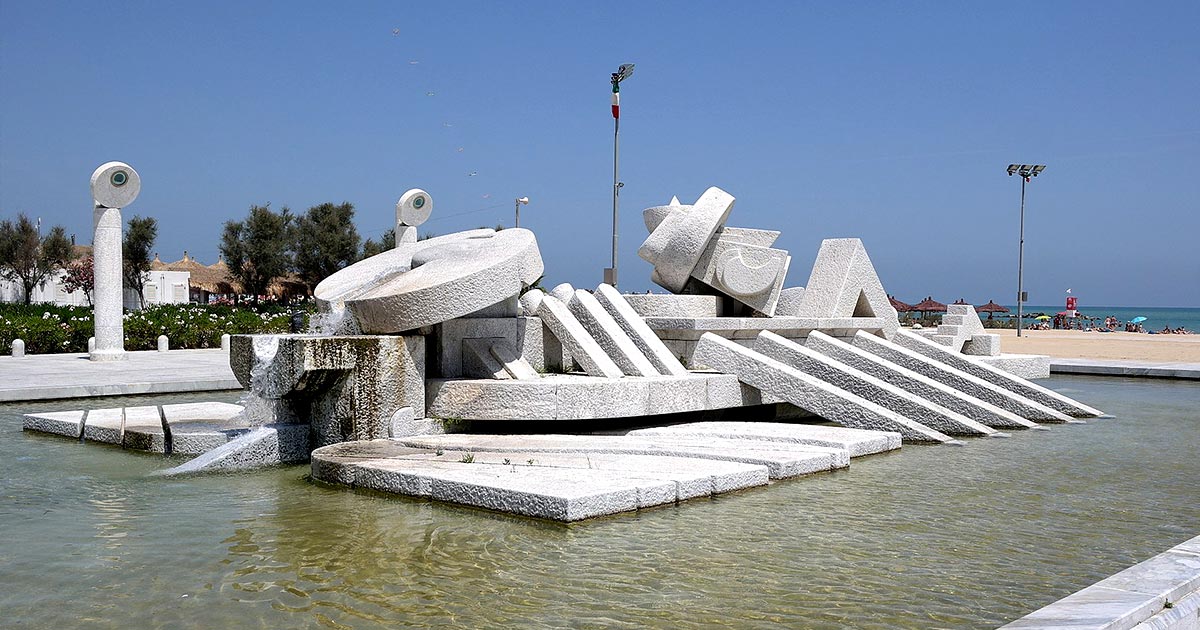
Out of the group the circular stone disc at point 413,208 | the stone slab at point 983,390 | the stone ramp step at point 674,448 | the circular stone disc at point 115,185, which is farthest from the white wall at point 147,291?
the stone ramp step at point 674,448

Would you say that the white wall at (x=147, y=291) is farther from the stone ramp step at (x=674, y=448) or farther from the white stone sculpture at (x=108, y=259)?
the stone ramp step at (x=674, y=448)

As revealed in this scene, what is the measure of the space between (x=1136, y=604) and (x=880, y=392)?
6302 millimetres

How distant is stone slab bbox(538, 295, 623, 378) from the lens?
353 inches

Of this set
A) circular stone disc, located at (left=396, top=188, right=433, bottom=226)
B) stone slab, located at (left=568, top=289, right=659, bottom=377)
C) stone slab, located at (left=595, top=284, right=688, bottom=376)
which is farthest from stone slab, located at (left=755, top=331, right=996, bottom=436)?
circular stone disc, located at (left=396, top=188, right=433, bottom=226)

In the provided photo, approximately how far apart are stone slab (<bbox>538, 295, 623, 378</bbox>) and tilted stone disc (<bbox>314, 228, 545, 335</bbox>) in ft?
2.59

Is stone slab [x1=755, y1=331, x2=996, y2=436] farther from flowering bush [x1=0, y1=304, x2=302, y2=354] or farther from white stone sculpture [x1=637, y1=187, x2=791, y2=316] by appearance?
flowering bush [x1=0, y1=304, x2=302, y2=354]

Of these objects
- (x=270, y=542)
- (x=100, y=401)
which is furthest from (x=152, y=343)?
(x=270, y=542)

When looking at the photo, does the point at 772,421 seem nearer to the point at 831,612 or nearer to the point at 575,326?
the point at 575,326

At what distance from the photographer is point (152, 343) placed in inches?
880

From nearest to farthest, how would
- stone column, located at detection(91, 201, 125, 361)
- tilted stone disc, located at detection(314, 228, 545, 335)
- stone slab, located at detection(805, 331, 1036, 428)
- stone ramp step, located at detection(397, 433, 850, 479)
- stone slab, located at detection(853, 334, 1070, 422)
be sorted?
stone ramp step, located at detection(397, 433, 850, 479) → tilted stone disc, located at detection(314, 228, 545, 335) → stone slab, located at detection(805, 331, 1036, 428) → stone slab, located at detection(853, 334, 1070, 422) → stone column, located at detection(91, 201, 125, 361)

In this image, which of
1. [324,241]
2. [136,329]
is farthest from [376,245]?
[136,329]

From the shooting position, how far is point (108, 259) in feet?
59.4

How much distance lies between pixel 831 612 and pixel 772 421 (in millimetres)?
6272

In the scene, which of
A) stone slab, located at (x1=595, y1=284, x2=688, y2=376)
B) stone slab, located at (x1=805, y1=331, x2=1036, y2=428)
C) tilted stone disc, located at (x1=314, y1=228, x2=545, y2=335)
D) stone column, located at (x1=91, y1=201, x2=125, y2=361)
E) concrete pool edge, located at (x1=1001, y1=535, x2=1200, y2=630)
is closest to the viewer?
concrete pool edge, located at (x1=1001, y1=535, x2=1200, y2=630)
